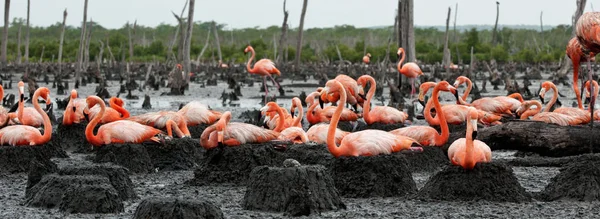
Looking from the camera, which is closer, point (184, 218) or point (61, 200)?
point (184, 218)

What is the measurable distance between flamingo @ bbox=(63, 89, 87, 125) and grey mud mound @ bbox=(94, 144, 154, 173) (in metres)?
1.91

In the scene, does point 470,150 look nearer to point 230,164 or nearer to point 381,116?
point 230,164

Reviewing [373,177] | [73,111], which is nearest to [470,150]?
[373,177]

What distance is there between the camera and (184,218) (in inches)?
249

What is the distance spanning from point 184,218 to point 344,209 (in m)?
1.44

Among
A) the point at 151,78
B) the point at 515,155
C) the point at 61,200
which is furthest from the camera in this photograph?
the point at 151,78

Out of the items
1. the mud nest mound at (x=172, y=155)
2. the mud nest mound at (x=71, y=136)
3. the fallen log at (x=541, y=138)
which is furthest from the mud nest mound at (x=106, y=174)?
the fallen log at (x=541, y=138)

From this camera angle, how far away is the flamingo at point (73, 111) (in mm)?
11391

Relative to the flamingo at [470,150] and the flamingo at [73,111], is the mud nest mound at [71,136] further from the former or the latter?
the flamingo at [470,150]

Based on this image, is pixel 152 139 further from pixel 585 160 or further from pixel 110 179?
pixel 585 160

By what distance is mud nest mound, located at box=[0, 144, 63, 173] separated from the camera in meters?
9.23

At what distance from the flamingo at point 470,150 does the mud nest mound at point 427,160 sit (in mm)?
1570

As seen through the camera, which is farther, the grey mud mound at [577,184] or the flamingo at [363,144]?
the flamingo at [363,144]

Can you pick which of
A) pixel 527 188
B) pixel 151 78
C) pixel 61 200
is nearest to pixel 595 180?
pixel 527 188
